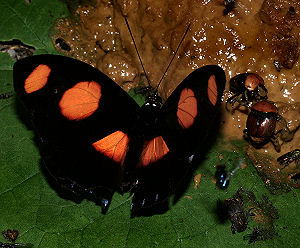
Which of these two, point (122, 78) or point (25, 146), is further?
point (122, 78)

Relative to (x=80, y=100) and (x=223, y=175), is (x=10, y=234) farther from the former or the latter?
(x=223, y=175)

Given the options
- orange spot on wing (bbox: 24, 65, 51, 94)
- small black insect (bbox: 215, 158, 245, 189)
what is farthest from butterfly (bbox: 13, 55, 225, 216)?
small black insect (bbox: 215, 158, 245, 189)

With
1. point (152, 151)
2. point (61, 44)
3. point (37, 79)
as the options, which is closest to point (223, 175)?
point (152, 151)

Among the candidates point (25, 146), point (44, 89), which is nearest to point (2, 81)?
point (25, 146)

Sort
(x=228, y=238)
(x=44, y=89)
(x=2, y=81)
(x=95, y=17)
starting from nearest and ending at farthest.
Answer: (x=44, y=89), (x=228, y=238), (x=2, y=81), (x=95, y=17)

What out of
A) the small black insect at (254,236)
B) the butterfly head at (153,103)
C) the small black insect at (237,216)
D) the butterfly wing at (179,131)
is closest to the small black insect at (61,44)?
the butterfly head at (153,103)

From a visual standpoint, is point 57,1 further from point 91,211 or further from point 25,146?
point 91,211

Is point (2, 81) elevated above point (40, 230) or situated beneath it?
elevated above
